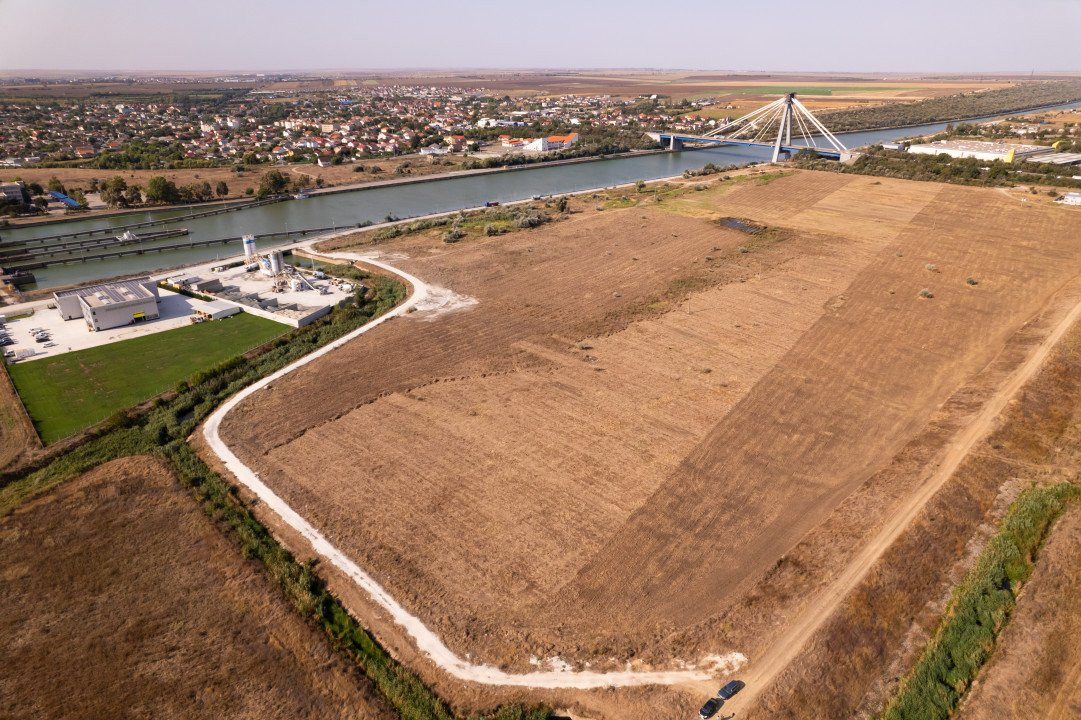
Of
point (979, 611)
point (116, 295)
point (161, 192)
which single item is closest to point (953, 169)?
point (979, 611)

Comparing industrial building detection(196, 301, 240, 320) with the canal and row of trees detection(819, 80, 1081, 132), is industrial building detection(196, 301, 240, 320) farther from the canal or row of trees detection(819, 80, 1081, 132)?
row of trees detection(819, 80, 1081, 132)

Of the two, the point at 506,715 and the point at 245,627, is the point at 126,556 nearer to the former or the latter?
the point at 245,627

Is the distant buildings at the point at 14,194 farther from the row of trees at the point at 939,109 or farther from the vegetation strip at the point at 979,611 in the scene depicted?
the row of trees at the point at 939,109

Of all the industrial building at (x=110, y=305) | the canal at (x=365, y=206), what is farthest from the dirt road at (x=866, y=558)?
the canal at (x=365, y=206)

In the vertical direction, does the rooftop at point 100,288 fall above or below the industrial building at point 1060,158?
above

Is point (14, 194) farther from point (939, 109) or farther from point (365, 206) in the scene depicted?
point (939, 109)

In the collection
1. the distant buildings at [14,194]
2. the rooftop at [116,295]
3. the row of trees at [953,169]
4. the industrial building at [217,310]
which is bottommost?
the industrial building at [217,310]

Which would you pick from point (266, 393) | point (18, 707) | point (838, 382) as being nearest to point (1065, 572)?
point (838, 382)

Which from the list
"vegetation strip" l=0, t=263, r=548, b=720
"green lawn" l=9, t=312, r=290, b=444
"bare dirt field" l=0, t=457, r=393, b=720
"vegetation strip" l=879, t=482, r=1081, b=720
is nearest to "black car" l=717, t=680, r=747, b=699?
"vegetation strip" l=879, t=482, r=1081, b=720
